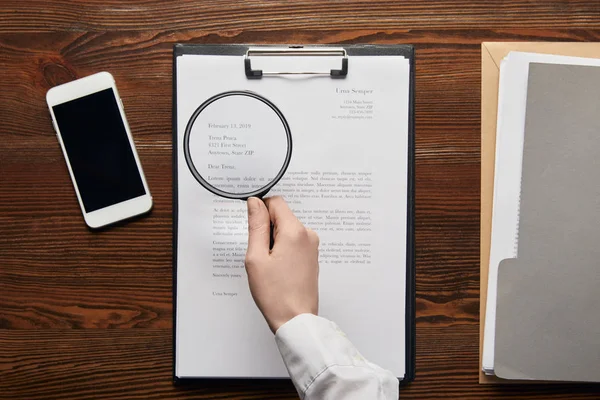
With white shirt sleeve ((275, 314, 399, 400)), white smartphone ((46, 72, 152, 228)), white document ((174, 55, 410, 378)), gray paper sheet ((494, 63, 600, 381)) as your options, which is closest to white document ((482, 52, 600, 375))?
gray paper sheet ((494, 63, 600, 381))

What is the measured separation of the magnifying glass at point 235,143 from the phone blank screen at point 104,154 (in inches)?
5.2

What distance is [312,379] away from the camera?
Answer: 579 mm

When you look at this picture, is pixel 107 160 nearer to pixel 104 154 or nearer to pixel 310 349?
pixel 104 154

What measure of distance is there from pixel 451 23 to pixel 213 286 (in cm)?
49

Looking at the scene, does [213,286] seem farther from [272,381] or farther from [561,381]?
[561,381]

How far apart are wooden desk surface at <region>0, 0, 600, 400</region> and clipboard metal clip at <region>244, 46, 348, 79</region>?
0.02m

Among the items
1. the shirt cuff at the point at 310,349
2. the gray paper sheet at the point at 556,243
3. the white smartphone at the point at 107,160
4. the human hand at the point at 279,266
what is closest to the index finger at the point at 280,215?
the human hand at the point at 279,266

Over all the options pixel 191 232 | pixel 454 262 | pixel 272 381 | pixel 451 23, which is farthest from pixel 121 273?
pixel 451 23

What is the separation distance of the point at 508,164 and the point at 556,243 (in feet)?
0.41

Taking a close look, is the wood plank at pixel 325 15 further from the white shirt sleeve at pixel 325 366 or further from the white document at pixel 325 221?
the white shirt sleeve at pixel 325 366

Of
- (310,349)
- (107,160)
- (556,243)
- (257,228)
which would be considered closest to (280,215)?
(257,228)

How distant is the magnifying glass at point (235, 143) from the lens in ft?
2.13

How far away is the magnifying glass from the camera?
0.65 meters

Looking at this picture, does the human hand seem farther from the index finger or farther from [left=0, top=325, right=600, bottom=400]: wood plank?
[left=0, top=325, right=600, bottom=400]: wood plank
